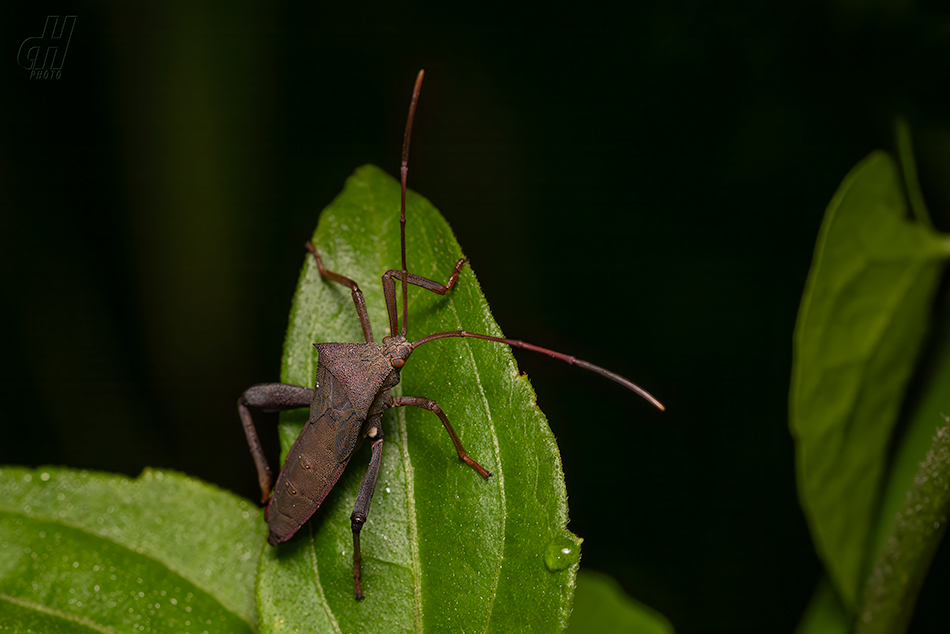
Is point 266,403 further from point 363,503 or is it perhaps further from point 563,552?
point 563,552

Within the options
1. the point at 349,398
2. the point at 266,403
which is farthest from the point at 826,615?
the point at 266,403

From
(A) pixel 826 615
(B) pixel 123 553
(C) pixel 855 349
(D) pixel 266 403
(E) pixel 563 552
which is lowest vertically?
(B) pixel 123 553

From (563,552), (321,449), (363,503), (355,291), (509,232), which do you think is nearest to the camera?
(563,552)

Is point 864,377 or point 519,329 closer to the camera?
point 864,377

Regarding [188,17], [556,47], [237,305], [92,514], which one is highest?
[556,47]

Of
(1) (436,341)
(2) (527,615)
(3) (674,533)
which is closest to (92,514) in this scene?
(1) (436,341)

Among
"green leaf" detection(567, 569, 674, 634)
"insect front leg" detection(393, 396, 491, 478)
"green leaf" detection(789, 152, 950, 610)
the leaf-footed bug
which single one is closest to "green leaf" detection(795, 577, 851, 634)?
"green leaf" detection(789, 152, 950, 610)

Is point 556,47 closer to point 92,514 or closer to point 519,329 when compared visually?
point 519,329
